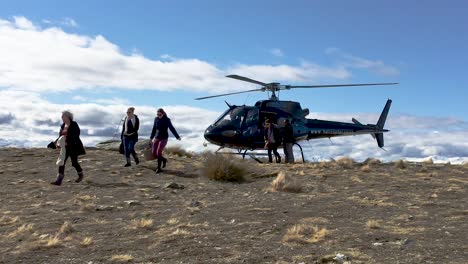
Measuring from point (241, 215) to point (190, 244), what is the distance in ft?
6.09

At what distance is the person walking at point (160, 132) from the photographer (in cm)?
1420

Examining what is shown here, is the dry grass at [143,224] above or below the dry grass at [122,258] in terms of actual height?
above

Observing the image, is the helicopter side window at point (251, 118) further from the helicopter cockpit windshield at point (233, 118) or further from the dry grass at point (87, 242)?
the dry grass at point (87, 242)

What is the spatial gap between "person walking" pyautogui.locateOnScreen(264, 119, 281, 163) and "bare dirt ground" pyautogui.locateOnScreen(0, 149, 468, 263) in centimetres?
534

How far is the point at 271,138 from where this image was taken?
18.6 metres

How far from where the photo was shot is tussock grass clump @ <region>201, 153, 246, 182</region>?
1311 centimetres

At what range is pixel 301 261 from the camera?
5.30m

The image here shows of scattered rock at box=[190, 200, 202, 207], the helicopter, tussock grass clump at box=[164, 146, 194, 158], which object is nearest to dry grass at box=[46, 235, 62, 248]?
scattered rock at box=[190, 200, 202, 207]

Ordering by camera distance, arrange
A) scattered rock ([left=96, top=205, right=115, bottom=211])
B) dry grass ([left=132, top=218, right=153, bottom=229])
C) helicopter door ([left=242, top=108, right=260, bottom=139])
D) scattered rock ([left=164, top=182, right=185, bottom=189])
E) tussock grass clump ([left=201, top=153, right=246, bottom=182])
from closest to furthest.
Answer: dry grass ([left=132, top=218, right=153, bottom=229]) → scattered rock ([left=96, top=205, right=115, bottom=211]) → scattered rock ([left=164, top=182, right=185, bottom=189]) → tussock grass clump ([left=201, top=153, right=246, bottom=182]) → helicopter door ([left=242, top=108, right=260, bottom=139])

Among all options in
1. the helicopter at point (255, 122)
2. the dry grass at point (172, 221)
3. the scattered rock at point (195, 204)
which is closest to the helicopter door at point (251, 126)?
the helicopter at point (255, 122)

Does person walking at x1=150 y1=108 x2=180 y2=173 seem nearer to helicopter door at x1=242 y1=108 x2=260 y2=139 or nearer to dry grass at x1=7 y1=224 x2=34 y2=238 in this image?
helicopter door at x1=242 y1=108 x2=260 y2=139

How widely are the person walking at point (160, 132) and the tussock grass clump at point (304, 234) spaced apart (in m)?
8.04

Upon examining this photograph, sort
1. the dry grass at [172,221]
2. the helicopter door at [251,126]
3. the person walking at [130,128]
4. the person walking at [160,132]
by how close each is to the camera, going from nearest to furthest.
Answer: the dry grass at [172,221], the person walking at [160,132], the person walking at [130,128], the helicopter door at [251,126]

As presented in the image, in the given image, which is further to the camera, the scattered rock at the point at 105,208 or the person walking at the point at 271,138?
the person walking at the point at 271,138
